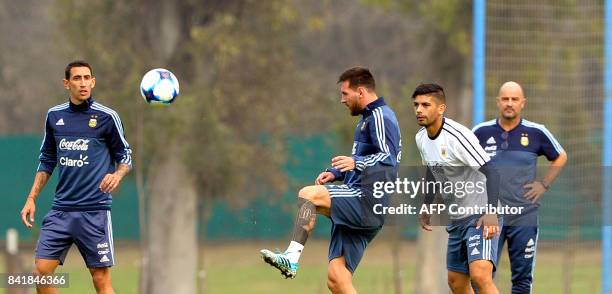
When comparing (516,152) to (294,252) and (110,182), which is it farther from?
(110,182)

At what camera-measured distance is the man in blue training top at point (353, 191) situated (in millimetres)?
9391

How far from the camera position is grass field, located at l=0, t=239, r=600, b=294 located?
54.3ft

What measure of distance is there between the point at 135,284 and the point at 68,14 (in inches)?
206

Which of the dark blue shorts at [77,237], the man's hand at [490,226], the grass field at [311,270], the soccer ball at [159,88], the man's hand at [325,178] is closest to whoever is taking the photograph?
the man's hand at [325,178]

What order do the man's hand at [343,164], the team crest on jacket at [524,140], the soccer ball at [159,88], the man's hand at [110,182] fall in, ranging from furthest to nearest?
1. the team crest on jacket at [524,140]
2. the soccer ball at [159,88]
3. the man's hand at [110,182]
4. the man's hand at [343,164]

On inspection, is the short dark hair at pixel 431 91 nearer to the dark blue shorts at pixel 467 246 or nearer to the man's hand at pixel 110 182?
the dark blue shorts at pixel 467 246

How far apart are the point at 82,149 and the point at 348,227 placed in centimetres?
230

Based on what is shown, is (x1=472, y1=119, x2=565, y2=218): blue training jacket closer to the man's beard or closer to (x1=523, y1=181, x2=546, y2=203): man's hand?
(x1=523, y1=181, x2=546, y2=203): man's hand

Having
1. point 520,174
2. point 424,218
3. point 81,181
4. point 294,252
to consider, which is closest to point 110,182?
point 81,181

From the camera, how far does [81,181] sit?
33.4 feet

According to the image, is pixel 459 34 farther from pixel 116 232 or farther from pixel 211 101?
pixel 116 232

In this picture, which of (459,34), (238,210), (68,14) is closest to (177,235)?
(238,210)

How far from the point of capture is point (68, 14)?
75.4 ft

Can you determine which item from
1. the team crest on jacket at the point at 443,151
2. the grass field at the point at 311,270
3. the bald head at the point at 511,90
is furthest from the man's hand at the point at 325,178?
the grass field at the point at 311,270
